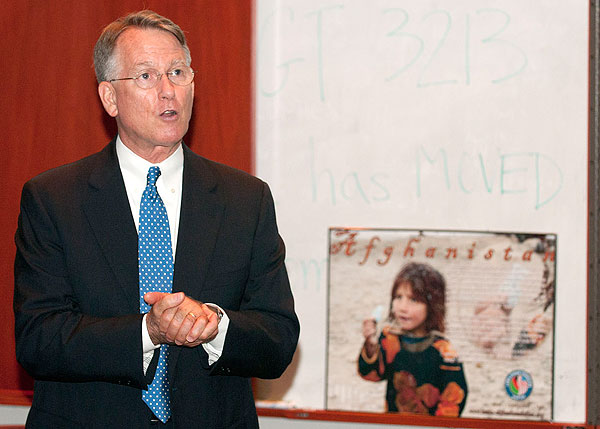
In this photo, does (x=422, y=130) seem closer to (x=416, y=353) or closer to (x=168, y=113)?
(x=416, y=353)

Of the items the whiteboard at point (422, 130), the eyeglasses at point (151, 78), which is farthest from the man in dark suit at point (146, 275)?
the whiteboard at point (422, 130)

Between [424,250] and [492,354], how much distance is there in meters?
0.40

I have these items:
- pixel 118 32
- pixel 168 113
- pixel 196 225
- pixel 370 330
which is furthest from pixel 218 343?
pixel 370 330

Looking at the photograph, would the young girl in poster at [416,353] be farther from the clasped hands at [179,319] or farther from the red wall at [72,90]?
the clasped hands at [179,319]

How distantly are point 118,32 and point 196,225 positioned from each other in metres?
0.52

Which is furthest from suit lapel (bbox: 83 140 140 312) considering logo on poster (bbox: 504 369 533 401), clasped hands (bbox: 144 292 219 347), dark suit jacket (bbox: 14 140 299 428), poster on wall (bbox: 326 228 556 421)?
logo on poster (bbox: 504 369 533 401)

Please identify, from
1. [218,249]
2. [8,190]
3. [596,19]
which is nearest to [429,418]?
[218,249]

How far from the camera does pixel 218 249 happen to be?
1728 mm

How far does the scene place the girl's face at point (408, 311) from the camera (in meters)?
2.47

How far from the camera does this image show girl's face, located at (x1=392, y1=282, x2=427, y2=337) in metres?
2.47

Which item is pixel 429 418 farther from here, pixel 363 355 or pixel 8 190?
pixel 8 190

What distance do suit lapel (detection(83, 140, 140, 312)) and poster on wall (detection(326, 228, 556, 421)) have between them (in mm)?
967

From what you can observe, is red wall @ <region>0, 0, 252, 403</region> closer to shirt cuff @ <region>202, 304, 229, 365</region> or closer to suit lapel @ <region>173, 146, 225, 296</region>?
suit lapel @ <region>173, 146, 225, 296</region>

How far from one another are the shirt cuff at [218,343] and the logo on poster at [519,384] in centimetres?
119
